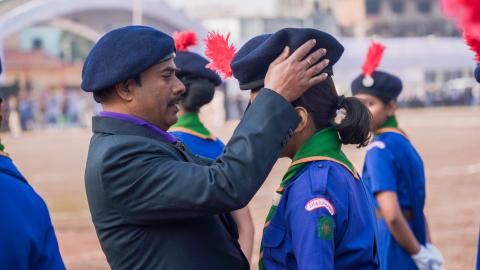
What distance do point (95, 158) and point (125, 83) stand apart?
0.27 meters

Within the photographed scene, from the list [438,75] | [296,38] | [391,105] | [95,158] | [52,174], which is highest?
[296,38]

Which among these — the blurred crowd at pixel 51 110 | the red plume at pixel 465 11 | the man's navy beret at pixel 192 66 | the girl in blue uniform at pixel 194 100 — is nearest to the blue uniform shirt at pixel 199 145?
the girl in blue uniform at pixel 194 100

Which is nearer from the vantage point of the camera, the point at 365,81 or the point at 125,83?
the point at 125,83

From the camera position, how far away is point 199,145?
4.48 metres

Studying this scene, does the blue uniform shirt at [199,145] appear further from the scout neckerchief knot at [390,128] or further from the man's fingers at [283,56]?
the man's fingers at [283,56]

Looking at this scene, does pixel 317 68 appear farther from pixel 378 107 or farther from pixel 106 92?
pixel 378 107

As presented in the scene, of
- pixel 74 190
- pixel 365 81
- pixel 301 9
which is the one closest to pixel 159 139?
pixel 365 81

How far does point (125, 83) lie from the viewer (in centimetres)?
261

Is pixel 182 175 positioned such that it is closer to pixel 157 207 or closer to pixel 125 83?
pixel 157 207

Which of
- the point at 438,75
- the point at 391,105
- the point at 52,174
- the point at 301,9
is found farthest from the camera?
the point at 301,9

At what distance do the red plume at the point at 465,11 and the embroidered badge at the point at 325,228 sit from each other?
37.5 inches

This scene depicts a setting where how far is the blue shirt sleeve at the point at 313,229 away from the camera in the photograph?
2.46 m

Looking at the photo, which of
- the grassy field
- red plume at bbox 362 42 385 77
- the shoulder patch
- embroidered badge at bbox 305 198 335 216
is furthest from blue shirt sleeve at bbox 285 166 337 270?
the grassy field

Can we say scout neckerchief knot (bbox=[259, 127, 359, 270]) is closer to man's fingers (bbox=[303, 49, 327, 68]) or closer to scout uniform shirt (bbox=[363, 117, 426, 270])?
man's fingers (bbox=[303, 49, 327, 68])
